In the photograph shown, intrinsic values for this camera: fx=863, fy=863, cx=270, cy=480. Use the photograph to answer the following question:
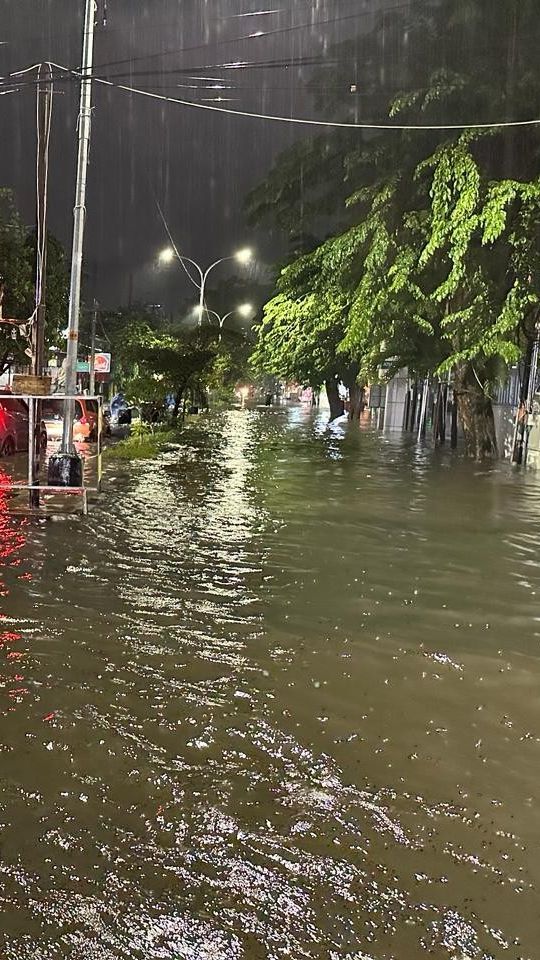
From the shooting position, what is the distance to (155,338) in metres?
30.1

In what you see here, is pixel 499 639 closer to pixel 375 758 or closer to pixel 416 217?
pixel 375 758

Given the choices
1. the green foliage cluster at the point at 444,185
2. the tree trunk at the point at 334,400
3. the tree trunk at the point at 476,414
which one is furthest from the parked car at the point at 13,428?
the tree trunk at the point at 334,400

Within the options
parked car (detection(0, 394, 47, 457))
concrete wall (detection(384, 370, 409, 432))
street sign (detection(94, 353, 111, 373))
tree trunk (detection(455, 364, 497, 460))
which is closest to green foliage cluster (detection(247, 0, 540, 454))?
tree trunk (detection(455, 364, 497, 460))

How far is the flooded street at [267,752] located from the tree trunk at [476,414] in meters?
12.7

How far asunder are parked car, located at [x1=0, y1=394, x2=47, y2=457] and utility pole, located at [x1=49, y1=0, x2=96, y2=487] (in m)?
5.45

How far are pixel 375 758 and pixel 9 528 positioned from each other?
22.2 feet

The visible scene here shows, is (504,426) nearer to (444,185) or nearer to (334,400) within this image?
(444,185)

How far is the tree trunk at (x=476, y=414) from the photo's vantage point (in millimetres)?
21453

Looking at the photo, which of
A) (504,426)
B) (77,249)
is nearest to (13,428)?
(77,249)

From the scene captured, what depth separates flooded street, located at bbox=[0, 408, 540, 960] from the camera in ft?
9.46

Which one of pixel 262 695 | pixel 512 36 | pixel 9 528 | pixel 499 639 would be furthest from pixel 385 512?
pixel 512 36

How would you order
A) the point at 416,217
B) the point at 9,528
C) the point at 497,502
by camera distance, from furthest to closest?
the point at 416,217
the point at 497,502
the point at 9,528

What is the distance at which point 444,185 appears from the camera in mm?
15977

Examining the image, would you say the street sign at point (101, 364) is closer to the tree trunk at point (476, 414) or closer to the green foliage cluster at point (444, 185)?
the green foliage cluster at point (444, 185)
